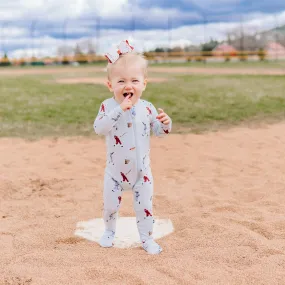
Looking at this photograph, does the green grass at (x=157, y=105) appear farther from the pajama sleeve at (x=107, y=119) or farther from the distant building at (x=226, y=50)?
the distant building at (x=226, y=50)

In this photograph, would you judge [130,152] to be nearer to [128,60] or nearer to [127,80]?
[127,80]

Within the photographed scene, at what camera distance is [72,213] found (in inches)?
165

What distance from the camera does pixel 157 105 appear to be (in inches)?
408

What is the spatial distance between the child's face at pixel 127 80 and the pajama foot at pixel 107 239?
1018 mm

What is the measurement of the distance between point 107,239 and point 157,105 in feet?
23.4

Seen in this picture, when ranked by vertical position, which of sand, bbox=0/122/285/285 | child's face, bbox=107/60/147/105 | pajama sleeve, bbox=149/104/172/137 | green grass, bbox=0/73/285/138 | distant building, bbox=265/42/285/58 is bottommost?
sand, bbox=0/122/285/285

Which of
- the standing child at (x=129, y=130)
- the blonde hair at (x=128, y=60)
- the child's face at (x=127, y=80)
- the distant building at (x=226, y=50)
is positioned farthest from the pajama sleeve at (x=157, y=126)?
the distant building at (x=226, y=50)

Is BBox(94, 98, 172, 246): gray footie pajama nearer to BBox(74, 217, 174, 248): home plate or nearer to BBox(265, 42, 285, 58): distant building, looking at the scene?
BBox(74, 217, 174, 248): home plate

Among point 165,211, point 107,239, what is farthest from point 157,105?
point 107,239

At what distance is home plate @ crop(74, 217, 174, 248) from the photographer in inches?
138

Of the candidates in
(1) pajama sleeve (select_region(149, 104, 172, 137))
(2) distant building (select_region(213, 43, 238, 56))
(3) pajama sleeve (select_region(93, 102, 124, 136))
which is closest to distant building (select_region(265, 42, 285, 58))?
(2) distant building (select_region(213, 43, 238, 56))

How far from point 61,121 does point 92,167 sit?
3307 mm

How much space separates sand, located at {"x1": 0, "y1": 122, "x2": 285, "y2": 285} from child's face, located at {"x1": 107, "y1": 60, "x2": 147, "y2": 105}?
109 cm

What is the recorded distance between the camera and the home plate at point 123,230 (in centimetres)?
351
